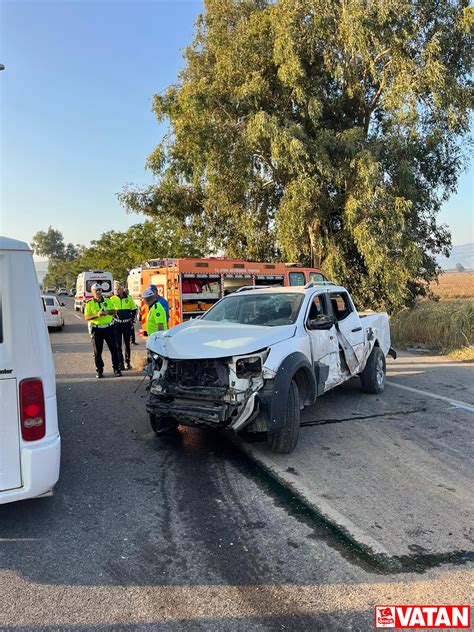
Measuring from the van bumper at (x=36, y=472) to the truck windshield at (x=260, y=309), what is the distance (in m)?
2.95

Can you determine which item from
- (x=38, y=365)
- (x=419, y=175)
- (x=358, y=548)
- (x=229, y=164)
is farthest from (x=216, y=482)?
(x=419, y=175)

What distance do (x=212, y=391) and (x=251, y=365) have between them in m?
0.45

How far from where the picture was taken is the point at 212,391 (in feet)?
15.2

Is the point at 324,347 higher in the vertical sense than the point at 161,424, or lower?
higher

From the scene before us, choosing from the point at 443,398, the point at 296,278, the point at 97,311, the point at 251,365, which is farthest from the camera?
the point at 296,278

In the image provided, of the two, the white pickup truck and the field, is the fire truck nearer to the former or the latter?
the field

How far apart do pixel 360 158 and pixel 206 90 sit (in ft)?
21.0

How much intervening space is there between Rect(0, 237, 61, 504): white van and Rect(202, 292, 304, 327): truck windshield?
2929 millimetres

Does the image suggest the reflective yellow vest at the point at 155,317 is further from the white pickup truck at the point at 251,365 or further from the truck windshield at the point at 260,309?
the white pickup truck at the point at 251,365

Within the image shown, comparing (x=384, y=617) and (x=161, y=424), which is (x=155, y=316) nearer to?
(x=161, y=424)

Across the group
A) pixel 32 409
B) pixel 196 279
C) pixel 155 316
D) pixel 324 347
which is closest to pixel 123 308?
pixel 155 316

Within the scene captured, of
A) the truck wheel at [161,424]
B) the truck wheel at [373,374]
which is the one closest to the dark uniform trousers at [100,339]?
the truck wheel at [161,424]

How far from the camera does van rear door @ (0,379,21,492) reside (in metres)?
3.15

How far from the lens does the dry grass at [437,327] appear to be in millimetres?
12928
